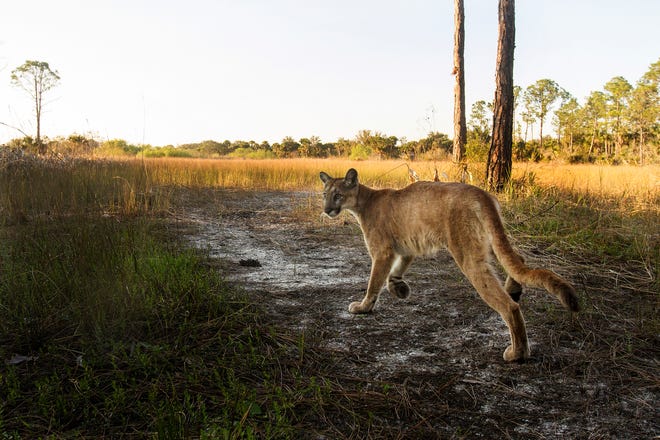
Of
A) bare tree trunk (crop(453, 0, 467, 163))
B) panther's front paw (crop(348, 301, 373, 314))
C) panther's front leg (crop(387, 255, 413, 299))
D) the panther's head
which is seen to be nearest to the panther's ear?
the panther's head

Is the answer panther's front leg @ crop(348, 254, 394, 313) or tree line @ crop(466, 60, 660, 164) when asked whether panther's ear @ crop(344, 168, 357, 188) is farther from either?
tree line @ crop(466, 60, 660, 164)

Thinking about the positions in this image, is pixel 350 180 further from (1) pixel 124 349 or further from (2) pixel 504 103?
(2) pixel 504 103

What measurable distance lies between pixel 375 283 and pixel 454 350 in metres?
0.98

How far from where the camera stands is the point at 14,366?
8.67ft

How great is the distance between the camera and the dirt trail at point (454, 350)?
2.32 m

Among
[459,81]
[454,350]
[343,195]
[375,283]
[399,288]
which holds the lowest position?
[454,350]

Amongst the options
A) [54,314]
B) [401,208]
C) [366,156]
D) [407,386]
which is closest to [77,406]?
[54,314]

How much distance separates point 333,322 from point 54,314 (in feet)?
6.93

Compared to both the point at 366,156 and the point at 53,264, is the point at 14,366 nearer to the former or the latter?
the point at 53,264

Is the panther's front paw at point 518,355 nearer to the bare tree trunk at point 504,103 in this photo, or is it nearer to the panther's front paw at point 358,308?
the panther's front paw at point 358,308

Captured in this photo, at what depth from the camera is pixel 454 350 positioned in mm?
3176

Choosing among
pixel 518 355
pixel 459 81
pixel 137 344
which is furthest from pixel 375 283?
pixel 459 81

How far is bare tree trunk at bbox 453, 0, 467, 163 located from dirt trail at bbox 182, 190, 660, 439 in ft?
23.8

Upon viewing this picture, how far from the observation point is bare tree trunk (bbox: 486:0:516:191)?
937 cm
